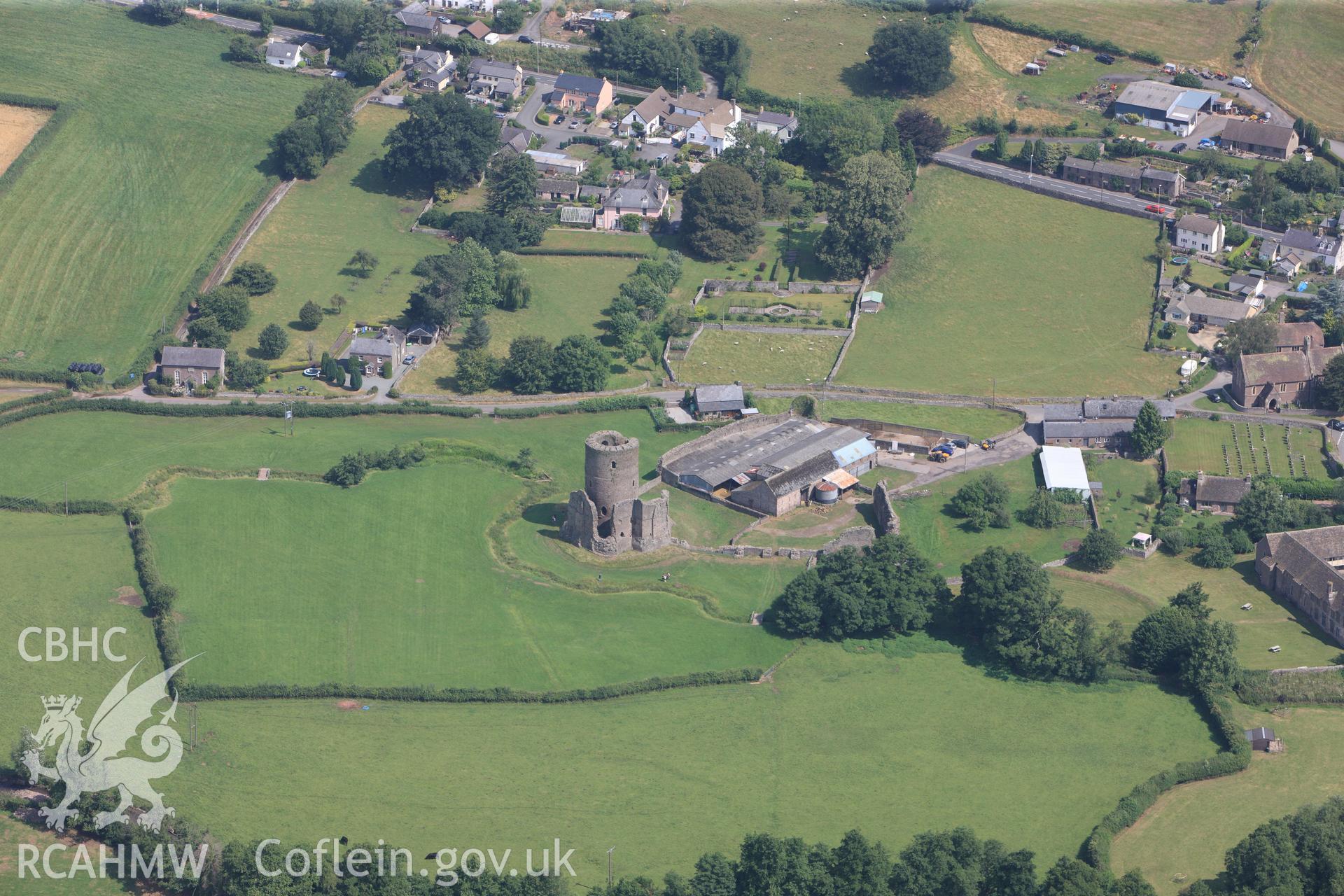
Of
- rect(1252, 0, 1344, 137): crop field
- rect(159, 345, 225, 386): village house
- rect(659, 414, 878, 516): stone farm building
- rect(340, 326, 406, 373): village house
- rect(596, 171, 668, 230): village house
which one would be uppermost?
rect(1252, 0, 1344, 137): crop field

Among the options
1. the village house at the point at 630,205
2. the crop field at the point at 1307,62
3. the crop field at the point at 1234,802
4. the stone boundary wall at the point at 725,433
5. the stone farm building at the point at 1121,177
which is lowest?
the stone boundary wall at the point at 725,433

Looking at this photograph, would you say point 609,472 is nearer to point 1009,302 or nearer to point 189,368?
point 189,368

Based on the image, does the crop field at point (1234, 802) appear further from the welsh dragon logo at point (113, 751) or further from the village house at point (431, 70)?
the village house at point (431, 70)

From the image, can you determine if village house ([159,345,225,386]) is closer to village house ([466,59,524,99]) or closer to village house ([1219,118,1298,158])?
village house ([466,59,524,99])

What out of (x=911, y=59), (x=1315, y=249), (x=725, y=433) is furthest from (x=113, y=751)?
(x=911, y=59)


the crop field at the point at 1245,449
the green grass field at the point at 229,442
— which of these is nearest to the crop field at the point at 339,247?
the green grass field at the point at 229,442

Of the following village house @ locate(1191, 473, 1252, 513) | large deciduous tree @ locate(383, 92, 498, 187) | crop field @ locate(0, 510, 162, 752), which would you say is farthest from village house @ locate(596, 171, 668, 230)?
crop field @ locate(0, 510, 162, 752)
